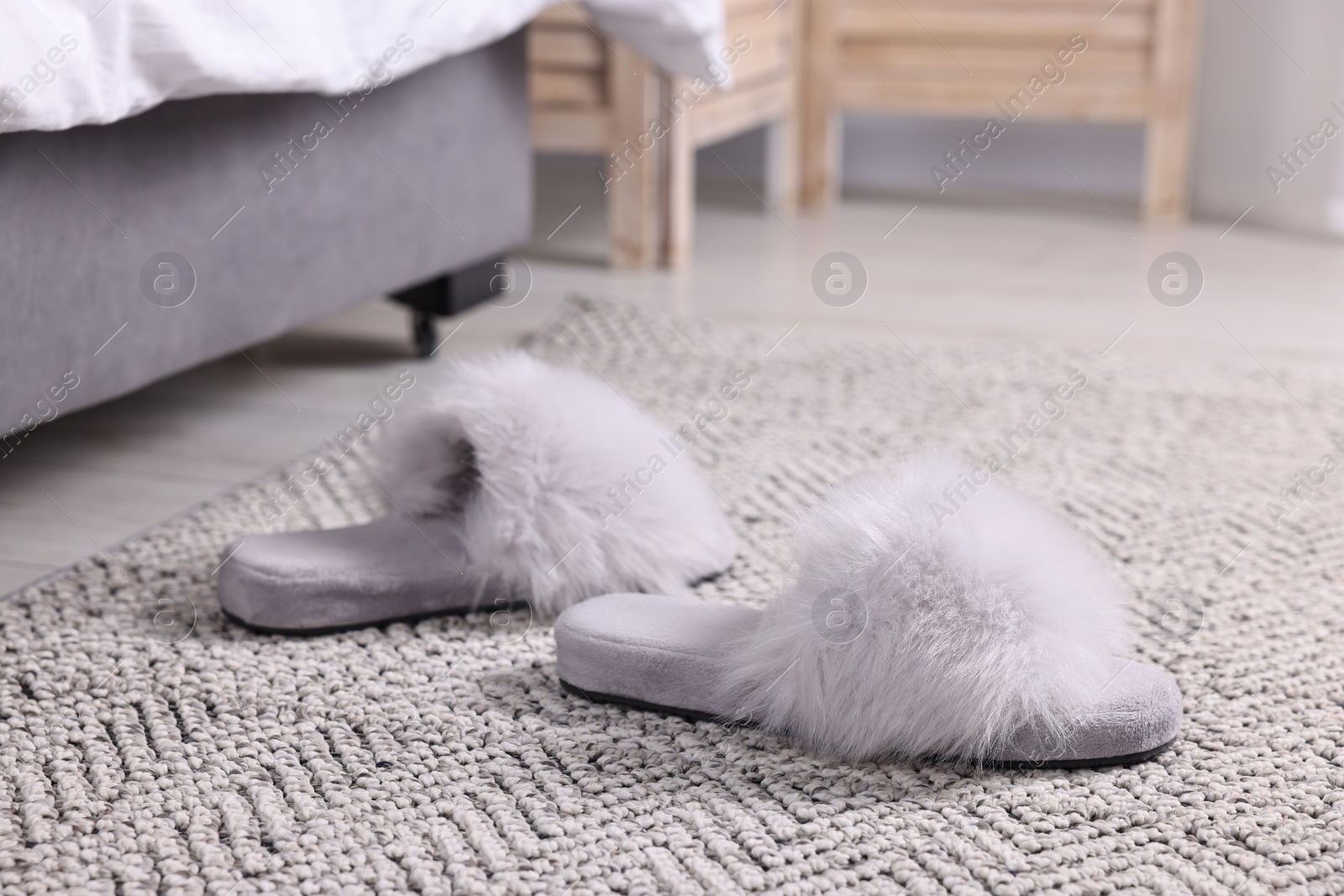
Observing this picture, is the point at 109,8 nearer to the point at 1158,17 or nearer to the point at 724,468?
the point at 724,468

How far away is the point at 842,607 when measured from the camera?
71 cm

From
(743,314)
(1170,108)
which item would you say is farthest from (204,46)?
(1170,108)

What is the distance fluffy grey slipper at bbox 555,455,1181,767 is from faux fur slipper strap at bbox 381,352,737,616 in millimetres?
143

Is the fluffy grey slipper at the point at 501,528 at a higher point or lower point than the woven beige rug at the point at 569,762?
higher

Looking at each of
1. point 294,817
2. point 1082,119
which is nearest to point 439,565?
point 294,817

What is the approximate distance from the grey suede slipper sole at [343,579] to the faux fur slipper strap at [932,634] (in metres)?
0.25

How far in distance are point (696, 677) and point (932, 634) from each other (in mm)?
147

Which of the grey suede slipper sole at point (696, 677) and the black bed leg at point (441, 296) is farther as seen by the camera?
the black bed leg at point (441, 296)

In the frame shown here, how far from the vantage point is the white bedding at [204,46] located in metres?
0.84

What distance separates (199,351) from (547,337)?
1.70 feet

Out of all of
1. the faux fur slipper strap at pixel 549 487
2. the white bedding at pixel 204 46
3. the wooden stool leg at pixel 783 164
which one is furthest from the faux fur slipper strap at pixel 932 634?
the wooden stool leg at pixel 783 164

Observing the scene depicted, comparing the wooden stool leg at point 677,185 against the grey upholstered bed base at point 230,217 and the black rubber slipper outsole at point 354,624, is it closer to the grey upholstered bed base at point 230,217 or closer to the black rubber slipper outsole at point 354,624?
the grey upholstered bed base at point 230,217

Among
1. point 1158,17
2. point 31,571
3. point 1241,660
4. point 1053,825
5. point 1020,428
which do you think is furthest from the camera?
point 1158,17

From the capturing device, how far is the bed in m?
0.92
